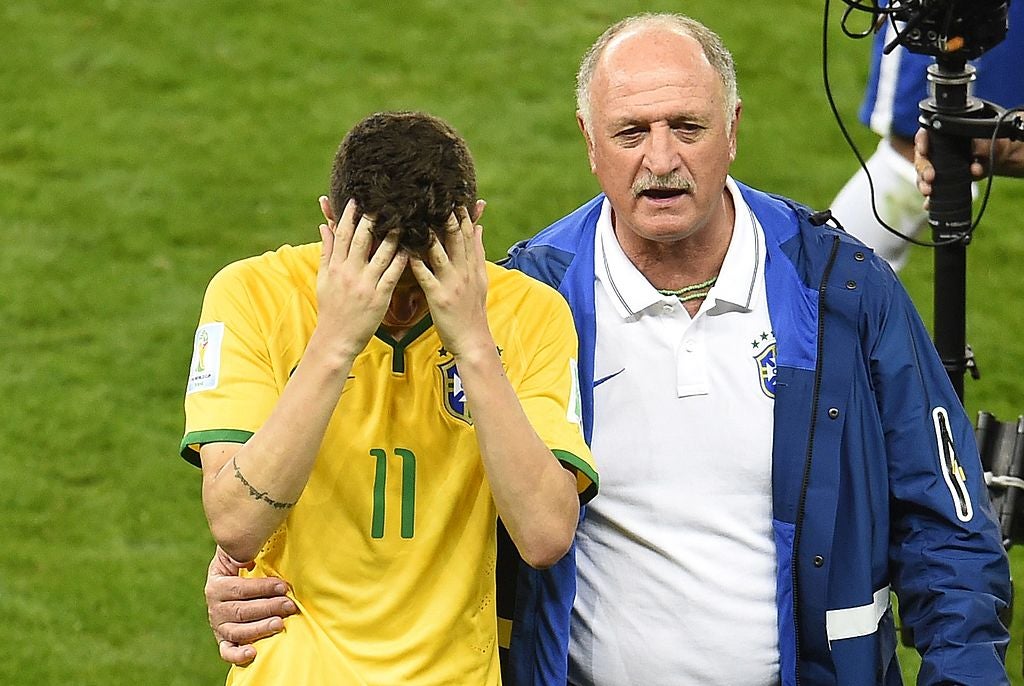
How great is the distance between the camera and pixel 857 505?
116 inches

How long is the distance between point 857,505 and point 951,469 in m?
0.18

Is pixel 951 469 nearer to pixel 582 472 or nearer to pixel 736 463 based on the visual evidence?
pixel 736 463

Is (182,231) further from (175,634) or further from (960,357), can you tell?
(960,357)

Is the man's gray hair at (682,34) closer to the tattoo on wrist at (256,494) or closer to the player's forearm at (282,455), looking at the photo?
the player's forearm at (282,455)

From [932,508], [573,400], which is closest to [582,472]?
[573,400]

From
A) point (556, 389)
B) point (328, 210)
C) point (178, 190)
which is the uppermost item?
point (178, 190)

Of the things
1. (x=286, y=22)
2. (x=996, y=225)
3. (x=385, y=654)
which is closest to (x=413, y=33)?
(x=286, y=22)

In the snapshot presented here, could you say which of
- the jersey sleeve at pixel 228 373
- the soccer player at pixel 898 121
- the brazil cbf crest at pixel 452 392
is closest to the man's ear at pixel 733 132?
the brazil cbf crest at pixel 452 392

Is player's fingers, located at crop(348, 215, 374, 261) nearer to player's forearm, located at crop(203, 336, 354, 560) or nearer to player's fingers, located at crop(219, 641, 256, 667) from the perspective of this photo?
player's forearm, located at crop(203, 336, 354, 560)

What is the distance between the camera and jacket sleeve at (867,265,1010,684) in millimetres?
2889

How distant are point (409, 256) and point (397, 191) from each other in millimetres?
95

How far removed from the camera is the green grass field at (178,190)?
15.1ft

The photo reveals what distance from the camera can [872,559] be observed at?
301 centimetres

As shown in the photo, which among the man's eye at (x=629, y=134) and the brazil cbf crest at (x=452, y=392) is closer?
the brazil cbf crest at (x=452, y=392)
